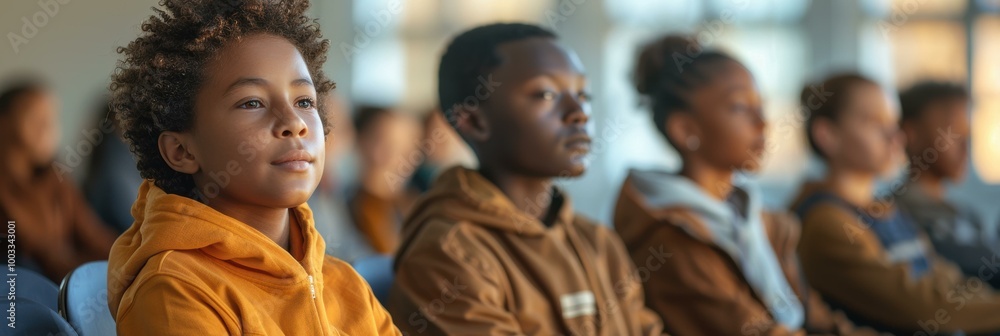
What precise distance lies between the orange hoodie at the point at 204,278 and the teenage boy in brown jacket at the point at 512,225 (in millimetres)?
456

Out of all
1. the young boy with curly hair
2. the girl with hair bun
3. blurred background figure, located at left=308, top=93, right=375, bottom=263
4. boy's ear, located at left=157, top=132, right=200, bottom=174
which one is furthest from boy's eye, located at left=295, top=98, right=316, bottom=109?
blurred background figure, located at left=308, top=93, right=375, bottom=263

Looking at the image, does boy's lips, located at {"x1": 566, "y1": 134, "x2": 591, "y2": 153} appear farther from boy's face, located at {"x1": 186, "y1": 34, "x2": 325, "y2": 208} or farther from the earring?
boy's face, located at {"x1": 186, "y1": 34, "x2": 325, "y2": 208}

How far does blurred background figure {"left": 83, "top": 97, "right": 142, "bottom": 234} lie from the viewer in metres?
3.03

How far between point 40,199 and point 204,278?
2.08 meters

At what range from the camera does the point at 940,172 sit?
10.3ft

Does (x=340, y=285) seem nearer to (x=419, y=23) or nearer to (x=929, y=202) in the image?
(x=929, y=202)

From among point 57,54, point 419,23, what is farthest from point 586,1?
point 57,54

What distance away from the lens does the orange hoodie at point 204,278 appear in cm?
108

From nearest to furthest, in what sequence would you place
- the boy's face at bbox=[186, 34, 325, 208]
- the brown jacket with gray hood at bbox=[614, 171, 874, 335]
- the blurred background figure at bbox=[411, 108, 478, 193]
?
the boy's face at bbox=[186, 34, 325, 208], the brown jacket with gray hood at bbox=[614, 171, 874, 335], the blurred background figure at bbox=[411, 108, 478, 193]

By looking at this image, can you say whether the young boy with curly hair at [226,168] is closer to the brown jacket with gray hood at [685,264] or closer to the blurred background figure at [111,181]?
the brown jacket with gray hood at [685,264]

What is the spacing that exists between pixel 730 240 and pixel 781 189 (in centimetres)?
484

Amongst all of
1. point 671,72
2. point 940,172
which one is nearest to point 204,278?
point 671,72

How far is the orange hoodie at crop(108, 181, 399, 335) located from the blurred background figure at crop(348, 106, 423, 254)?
2706 mm

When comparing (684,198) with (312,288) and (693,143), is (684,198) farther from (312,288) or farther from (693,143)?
(312,288)
